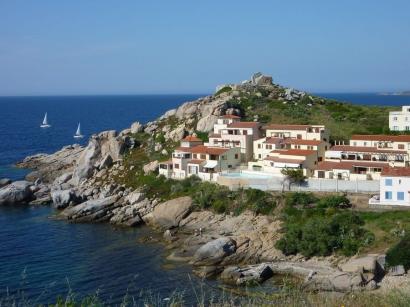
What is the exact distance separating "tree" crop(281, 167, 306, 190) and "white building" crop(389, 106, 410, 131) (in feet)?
78.8

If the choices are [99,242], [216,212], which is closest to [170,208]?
[216,212]

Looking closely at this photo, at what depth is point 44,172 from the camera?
268 ft

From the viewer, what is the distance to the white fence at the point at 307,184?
170ft

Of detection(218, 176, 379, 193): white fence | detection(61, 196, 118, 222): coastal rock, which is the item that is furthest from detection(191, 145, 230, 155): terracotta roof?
detection(61, 196, 118, 222): coastal rock

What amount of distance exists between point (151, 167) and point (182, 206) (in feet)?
42.6

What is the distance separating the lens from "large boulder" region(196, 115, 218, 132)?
248 feet

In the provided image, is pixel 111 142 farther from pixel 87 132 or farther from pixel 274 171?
pixel 87 132

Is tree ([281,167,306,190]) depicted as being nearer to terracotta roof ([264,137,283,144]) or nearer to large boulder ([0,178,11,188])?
terracotta roof ([264,137,283,144])

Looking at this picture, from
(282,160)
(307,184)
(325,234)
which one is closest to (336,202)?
(307,184)

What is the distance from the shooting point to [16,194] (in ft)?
218

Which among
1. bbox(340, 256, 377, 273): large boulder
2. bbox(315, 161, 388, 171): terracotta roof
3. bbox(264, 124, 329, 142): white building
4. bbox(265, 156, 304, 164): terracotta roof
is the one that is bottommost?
bbox(340, 256, 377, 273): large boulder

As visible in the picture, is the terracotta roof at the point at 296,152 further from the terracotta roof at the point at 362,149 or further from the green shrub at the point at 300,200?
the green shrub at the point at 300,200

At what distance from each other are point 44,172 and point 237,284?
51.3m

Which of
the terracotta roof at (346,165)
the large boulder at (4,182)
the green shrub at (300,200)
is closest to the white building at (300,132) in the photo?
the terracotta roof at (346,165)
